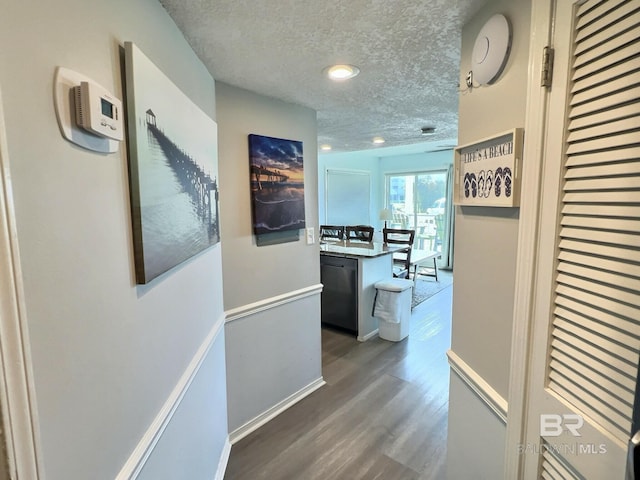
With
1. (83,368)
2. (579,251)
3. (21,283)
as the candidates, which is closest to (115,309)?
(83,368)

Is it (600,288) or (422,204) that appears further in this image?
(422,204)

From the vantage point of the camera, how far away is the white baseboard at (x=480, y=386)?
105cm

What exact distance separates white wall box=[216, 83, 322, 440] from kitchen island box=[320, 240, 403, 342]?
1010 mm

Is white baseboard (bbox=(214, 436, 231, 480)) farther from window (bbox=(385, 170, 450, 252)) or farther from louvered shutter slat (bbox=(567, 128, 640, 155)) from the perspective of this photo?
window (bbox=(385, 170, 450, 252))

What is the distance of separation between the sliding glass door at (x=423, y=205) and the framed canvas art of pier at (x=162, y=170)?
5690 mm

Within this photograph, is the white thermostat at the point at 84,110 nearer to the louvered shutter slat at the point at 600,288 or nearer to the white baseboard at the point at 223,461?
the louvered shutter slat at the point at 600,288

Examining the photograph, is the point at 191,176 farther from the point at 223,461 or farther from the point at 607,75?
the point at 223,461

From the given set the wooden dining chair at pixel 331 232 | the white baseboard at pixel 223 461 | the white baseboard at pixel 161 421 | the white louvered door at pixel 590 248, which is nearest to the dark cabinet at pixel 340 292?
the wooden dining chair at pixel 331 232

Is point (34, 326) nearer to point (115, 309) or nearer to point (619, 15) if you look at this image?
point (115, 309)

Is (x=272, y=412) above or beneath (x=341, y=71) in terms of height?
beneath

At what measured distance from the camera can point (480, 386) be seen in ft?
3.84

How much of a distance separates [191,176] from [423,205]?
243 inches

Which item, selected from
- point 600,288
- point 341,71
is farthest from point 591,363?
point 341,71

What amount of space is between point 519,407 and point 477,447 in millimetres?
438
